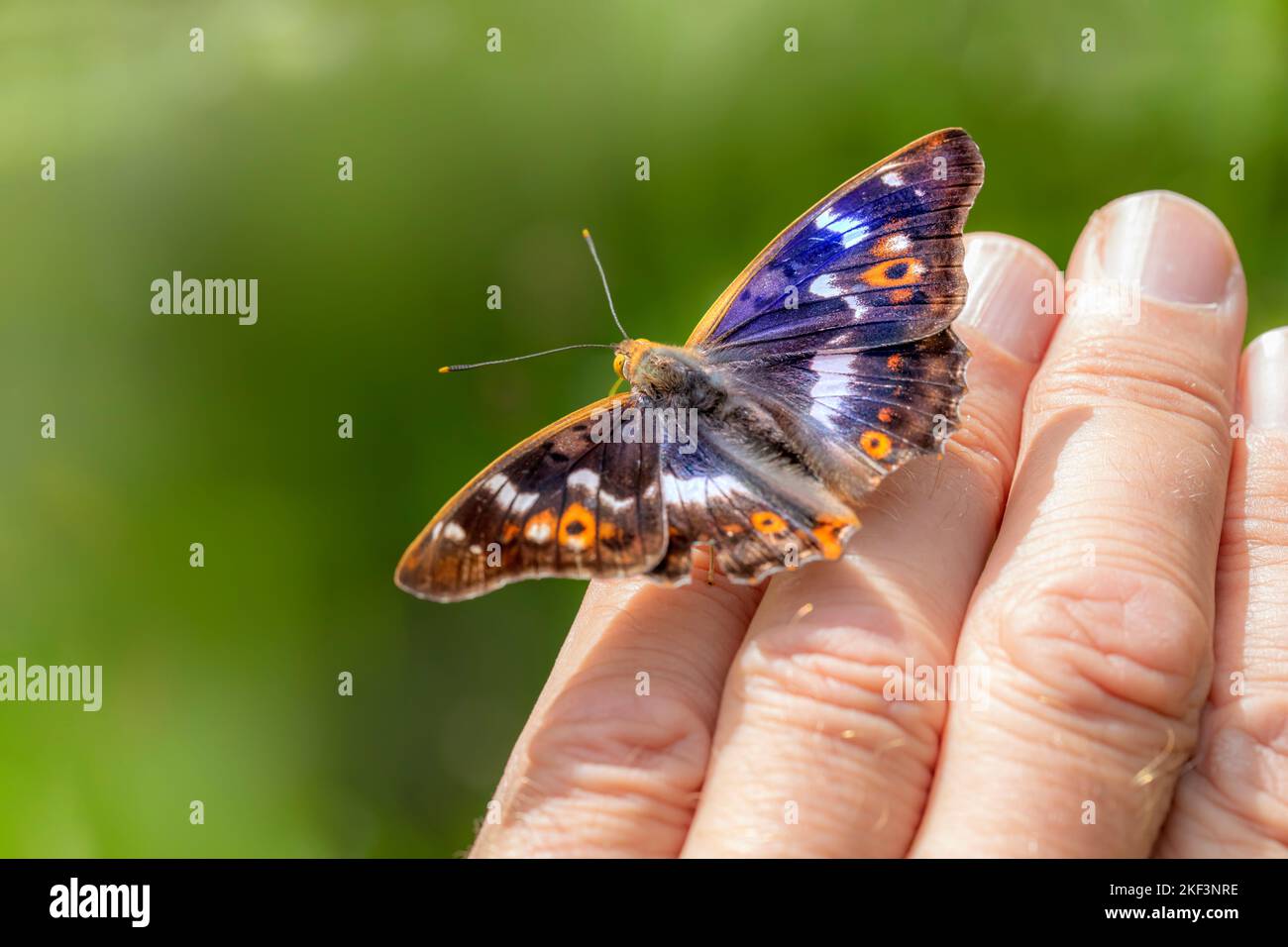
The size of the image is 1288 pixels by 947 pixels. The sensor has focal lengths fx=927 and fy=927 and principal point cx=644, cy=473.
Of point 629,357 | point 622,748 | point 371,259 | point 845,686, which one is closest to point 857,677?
point 845,686

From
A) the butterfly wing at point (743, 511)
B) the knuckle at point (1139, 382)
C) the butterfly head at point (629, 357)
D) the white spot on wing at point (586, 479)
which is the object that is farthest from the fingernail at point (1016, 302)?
the white spot on wing at point (586, 479)

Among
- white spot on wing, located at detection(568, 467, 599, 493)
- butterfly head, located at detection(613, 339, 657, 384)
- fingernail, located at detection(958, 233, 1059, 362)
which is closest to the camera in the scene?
white spot on wing, located at detection(568, 467, 599, 493)

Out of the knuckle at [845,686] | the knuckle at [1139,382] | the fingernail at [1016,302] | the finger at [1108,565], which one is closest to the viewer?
the finger at [1108,565]

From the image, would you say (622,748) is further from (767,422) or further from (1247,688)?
(1247,688)

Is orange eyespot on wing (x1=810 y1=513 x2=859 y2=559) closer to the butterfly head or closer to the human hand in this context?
the human hand

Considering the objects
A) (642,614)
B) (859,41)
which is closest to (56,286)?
(642,614)

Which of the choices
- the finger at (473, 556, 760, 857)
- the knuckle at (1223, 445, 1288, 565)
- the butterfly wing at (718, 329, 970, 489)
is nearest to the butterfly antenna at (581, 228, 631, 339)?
the butterfly wing at (718, 329, 970, 489)

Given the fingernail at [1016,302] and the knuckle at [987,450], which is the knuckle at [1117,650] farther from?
the fingernail at [1016,302]
